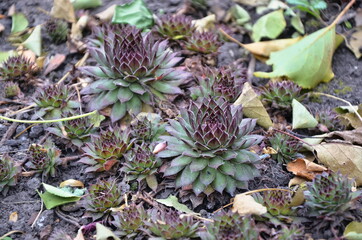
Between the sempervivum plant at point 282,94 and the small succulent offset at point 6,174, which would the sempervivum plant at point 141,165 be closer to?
the small succulent offset at point 6,174

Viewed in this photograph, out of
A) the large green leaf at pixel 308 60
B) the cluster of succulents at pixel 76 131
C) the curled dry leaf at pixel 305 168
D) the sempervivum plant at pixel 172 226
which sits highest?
the large green leaf at pixel 308 60

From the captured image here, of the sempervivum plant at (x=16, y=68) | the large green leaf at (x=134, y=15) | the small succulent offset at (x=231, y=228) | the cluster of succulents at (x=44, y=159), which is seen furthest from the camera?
the large green leaf at (x=134, y=15)

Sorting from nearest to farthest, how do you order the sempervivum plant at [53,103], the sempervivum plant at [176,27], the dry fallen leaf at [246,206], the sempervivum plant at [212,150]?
the dry fallen leaf at [246,206] → the sempervivum plant at [212,150] → the sempervivum plant at [53,103] → the sempervivum plant at [176,27]

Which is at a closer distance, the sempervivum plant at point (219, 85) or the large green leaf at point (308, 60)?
the sempervivum plant at point (219, 85)

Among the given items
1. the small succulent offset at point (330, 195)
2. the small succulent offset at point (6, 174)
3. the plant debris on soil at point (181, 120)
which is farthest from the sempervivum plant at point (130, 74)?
the small succulent offset at point (330, 195)

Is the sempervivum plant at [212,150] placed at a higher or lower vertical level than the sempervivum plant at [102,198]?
higher

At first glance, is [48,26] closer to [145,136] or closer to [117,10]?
[117,10]

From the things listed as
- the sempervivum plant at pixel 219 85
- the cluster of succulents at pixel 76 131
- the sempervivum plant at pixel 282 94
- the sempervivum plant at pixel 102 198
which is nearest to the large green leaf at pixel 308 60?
the sempervivum plant at pixel 282 94
